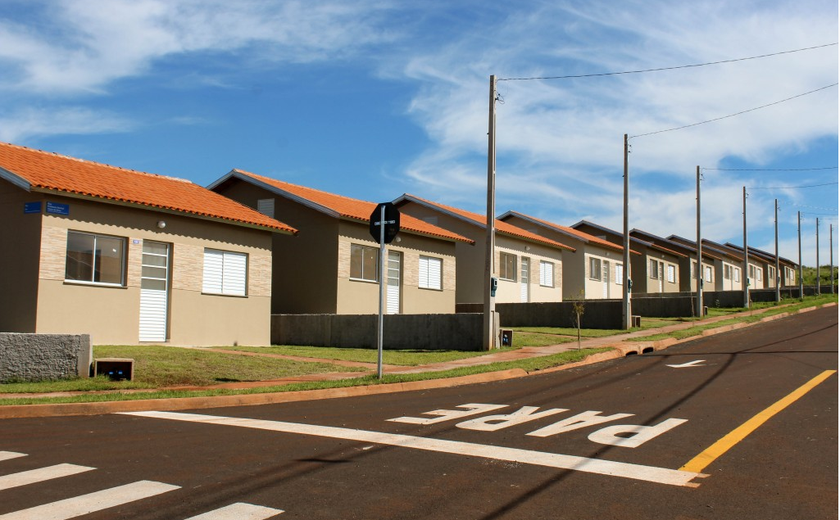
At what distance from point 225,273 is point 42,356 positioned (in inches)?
359

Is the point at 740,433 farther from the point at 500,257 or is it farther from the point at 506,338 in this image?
the point at 500,257

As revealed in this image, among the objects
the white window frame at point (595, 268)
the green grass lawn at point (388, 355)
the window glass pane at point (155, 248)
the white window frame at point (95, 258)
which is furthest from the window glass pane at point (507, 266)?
the white window frame at point (95, 258)

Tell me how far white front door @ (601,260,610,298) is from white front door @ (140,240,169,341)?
29.8 metres

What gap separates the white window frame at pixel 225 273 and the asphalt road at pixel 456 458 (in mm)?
10982

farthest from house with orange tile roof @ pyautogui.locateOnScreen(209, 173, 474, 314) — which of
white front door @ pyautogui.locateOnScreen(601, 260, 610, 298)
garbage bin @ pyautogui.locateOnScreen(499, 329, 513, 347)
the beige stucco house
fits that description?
the beige stucco house

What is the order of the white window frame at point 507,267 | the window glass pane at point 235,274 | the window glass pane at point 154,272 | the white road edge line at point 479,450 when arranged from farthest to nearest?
the white window frame at point 507,267 → the window glass pane at point 235,274 → the window glass pane at point 154,272 → the white road edge line at point 479,450

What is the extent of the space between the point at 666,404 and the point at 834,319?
24.0m

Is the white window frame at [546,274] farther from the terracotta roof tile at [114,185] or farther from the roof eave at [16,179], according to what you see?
the roof eave at [16,179]

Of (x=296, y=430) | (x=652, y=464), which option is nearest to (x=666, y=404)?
(x=652, y=464)

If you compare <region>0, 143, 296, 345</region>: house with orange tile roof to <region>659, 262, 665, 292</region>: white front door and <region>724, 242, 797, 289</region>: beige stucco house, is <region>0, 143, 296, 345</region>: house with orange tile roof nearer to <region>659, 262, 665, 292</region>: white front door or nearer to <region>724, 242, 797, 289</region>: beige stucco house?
<region>659, 262, 665, 292</region>: white front door

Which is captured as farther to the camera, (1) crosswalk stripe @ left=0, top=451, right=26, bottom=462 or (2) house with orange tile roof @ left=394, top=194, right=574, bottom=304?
(2) house with orange tile roof @ left=394, top=194, right=574, bottom=304

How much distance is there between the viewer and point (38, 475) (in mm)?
6332

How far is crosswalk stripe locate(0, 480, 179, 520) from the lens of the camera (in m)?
5.14

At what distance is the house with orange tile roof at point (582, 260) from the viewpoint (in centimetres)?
4156
